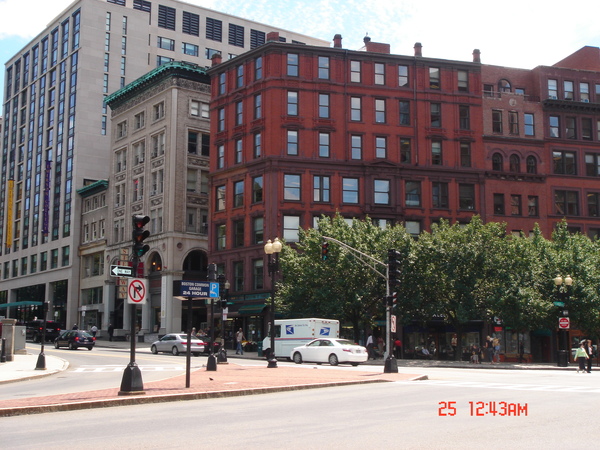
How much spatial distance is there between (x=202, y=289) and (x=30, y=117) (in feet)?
313

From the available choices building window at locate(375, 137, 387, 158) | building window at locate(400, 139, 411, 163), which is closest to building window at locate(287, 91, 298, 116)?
building window at locate(375, 137, 387, 158)

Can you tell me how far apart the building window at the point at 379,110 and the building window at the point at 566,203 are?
58.2 ft

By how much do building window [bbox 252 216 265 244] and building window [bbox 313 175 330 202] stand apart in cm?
509

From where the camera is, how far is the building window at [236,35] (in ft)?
346

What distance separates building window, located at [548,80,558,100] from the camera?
68.6m

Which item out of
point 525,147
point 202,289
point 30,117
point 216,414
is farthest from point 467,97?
point 30,117

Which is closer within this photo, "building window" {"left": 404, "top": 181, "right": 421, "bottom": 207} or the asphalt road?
the asphalt road

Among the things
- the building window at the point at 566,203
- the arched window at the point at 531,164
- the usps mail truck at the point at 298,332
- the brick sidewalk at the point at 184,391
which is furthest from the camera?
the building window at the point at 566,203

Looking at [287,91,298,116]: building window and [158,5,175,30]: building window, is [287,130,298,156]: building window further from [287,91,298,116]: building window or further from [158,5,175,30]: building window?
[158,5,175,30]: building window

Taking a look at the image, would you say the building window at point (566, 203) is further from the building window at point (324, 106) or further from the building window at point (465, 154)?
the building window at point (324, 106)

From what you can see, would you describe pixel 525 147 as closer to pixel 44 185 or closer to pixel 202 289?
pixel 202 289

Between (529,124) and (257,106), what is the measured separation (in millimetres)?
25287

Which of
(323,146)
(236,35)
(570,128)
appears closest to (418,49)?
(323,146)

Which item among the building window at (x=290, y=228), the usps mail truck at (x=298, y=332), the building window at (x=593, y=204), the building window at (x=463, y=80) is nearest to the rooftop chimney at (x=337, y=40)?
the building window at (x=463, y=80)
